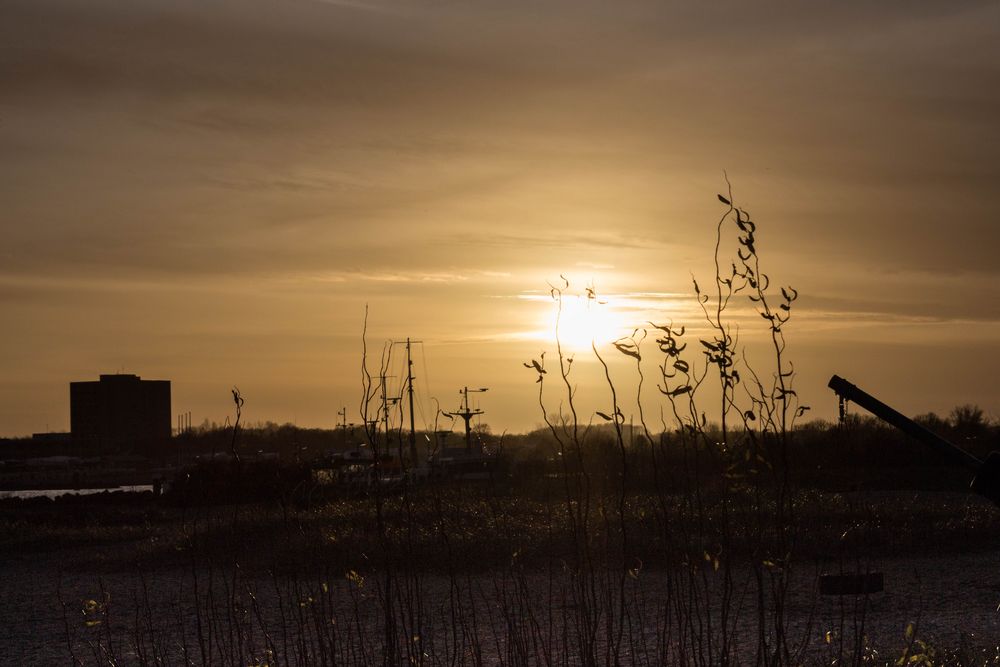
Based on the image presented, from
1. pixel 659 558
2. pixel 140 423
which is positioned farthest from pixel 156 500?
pixel 140 423

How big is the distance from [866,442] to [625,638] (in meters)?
25.6

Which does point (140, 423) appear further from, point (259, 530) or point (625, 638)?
point (625, 638)

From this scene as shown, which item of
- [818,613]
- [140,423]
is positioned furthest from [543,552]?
[140,423]

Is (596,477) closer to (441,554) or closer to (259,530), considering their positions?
(259,530)

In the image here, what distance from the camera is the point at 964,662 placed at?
811 cm

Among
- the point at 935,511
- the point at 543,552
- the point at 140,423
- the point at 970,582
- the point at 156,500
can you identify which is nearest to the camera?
the point at 970,582

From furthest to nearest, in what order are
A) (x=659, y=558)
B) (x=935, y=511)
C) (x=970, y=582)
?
(x=935, y=511), (x=659, y=558), (x=970, y=582)

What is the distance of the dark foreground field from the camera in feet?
19.3

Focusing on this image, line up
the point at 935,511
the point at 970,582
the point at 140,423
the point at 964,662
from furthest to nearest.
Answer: the point at 140,423 < the point at 935,511 < the point at 970,582 < the point at 964,662

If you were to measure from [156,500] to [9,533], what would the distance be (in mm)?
9250

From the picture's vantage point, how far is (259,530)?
20.4 m

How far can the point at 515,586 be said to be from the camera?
6.80 meters

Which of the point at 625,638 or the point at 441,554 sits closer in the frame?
the point at 625,638

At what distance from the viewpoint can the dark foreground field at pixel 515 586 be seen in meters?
5.89
